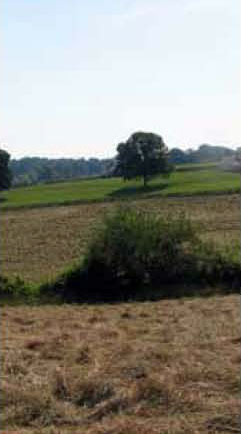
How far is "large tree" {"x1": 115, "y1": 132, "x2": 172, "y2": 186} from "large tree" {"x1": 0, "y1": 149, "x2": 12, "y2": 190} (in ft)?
32.6

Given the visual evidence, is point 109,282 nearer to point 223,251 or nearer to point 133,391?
point 223,251

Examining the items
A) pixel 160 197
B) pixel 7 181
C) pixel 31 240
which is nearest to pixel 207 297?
pixel 31 240

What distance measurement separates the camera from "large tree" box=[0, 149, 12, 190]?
56.2 meters

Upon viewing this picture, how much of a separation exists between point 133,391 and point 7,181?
2124 inches

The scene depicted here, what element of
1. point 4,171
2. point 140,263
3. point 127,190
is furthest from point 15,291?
point 4,171

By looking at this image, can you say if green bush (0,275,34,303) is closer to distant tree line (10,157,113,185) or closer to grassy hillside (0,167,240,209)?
Answer: grassy hillside (0,167,240,209)

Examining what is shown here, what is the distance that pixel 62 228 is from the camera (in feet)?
120

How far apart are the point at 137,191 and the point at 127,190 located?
159cm

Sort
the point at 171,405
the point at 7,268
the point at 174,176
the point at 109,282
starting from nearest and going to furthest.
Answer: the point at 171,405, the point at 109,282, the point at 7,268, the point at 174,176

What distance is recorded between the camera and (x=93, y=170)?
142 m

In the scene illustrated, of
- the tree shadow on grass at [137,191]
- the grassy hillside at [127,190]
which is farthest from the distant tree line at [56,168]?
the tree shadow on grass at [137,191]

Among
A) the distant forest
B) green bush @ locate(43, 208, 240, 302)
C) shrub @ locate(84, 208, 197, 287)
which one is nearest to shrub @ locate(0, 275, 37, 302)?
green bush @ locate(43, 208, 240, 302)

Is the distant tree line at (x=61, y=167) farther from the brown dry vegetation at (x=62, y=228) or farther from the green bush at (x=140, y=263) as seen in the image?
the green bush at (x=140, y=263)

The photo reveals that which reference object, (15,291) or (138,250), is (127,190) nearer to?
(138,250)
